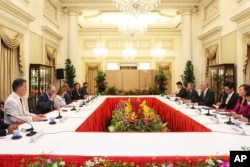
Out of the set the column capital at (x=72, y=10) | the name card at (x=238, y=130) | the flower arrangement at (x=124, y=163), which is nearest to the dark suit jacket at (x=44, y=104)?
the flower arrangement at (x=124, y=163)

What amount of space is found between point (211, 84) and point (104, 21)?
23.1 feet

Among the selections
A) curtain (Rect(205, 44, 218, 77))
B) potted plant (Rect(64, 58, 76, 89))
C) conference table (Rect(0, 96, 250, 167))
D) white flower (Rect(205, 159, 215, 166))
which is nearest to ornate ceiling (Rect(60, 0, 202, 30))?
curtain (Rect(205, 44, 218, 77))

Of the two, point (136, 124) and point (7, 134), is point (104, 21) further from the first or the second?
point (7, 134)

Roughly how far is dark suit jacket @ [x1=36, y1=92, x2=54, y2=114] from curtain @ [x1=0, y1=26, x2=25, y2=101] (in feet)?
3.83

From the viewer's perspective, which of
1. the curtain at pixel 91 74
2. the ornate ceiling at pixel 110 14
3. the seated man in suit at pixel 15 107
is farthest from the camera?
the curtain at pixel 91 74

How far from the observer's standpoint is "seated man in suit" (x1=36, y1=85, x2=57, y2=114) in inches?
214

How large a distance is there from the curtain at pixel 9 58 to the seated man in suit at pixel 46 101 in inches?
46.5

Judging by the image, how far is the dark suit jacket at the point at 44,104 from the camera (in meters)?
5.45

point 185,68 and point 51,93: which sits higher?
point 185,68

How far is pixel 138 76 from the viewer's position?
13.5 meters

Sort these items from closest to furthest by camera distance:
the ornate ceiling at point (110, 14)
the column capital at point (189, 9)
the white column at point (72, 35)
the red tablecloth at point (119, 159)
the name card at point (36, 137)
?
the red tablecloth at point (119, 159)
the name card at point (36, 137)
the ornate ceiling at point (110, 14)
the column capital at point (189, 9)
the white column at point (72, 35)

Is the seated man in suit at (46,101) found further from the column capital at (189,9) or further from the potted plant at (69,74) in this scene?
the column capital at (189,9)

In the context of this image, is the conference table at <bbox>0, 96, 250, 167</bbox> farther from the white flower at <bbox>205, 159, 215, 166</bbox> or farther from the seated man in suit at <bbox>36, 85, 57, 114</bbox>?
the seated man in suit at <bbox>36, 85, 57, 114</bbox>

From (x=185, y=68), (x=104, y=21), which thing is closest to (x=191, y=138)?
(x=185, y=68)
